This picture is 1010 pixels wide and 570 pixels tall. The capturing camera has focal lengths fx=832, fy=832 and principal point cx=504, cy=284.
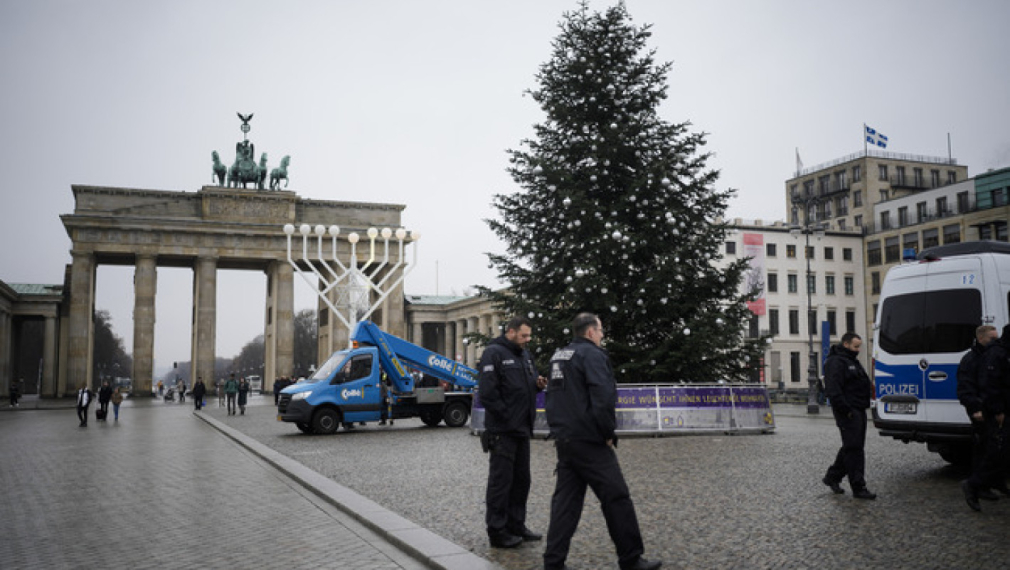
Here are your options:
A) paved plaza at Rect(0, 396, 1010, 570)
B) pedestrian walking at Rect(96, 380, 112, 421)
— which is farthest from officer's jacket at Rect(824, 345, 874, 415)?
pedestrian walking at Rect(96, 380, 112, 421)

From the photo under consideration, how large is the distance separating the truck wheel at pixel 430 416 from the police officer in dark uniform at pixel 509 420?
18.6 meters

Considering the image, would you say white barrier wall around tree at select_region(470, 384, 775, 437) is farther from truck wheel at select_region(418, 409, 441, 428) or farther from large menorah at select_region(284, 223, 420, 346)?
large menorah at select_region(284, 223, 420, 346)

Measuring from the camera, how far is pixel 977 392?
9375 mm

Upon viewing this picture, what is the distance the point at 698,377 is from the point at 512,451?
45.0 ft

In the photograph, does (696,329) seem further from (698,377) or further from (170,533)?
(170,533)

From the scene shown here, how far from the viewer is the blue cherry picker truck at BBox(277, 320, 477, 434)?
24.0 metres

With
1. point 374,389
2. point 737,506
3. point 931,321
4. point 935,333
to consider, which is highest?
point 931,321

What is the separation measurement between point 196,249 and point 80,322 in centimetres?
1073

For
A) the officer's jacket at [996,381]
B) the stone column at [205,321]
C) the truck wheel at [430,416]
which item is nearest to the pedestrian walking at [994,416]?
the officer's jacket at [996,381]

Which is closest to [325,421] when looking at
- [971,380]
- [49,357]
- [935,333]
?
[935,333]

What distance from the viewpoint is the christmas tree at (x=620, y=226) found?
20562mm

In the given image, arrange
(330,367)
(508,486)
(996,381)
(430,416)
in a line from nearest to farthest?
1. (508,486)
2. (996,381)
3. (330,367)
4. (430,416)

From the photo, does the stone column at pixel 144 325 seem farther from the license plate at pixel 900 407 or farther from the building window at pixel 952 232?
the license plate at pixel 900 407

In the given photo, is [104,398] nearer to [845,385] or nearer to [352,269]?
[352,269]
